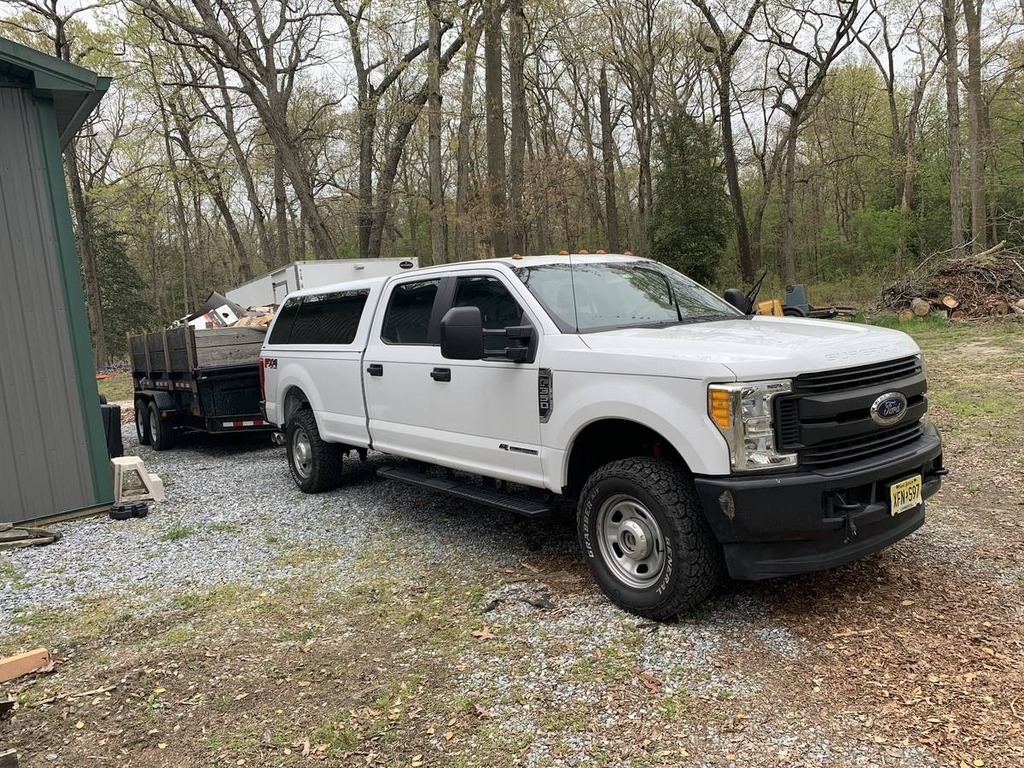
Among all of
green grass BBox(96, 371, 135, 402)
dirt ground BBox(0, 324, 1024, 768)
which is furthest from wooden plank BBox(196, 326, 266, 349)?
green grass BBox(96, 371, 135, 402)

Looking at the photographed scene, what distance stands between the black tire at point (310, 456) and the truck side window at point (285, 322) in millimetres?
899

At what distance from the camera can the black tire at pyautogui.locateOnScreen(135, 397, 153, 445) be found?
11180 millimetres

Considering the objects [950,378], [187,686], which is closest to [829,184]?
[950,378]

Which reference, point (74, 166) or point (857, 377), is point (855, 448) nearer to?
point (857, 377)

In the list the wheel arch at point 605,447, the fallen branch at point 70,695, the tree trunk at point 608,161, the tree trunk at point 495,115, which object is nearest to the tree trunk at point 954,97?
the tree trunk at point 608,161

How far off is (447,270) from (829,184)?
39401 mm

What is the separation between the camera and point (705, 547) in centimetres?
370

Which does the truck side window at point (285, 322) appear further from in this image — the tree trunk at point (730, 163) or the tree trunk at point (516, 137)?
the tree trunk at point (730, 163)

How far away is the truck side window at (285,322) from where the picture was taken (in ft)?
24.8

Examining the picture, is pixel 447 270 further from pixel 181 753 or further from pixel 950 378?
pixel 950 378

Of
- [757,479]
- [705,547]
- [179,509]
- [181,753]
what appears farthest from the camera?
[179,509]

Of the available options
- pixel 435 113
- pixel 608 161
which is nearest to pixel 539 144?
pixel 608 161

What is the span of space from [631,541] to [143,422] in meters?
9.73

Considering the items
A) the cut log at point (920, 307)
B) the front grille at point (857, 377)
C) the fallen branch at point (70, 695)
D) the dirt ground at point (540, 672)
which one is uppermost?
the front grille at point (857, 377)
